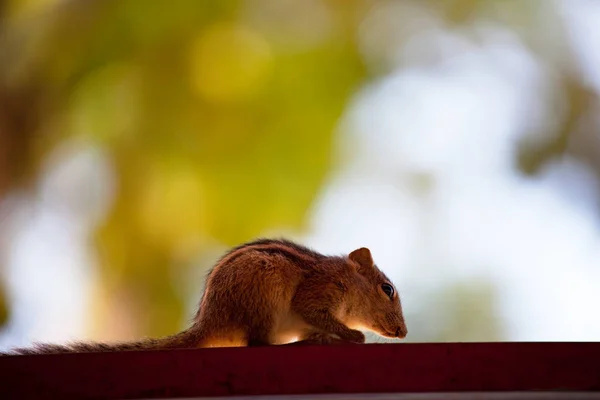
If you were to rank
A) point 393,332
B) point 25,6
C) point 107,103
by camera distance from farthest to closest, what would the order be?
1. point 25,6
2. point 107,103
3. point 393,332

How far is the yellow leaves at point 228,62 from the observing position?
5.20 metres

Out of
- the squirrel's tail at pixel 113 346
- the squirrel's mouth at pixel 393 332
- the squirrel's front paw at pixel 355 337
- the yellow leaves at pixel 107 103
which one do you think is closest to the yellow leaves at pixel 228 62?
the yellow leaves at pixel 107 103

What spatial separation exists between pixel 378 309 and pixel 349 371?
116 centimetres

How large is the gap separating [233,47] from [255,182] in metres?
0.93

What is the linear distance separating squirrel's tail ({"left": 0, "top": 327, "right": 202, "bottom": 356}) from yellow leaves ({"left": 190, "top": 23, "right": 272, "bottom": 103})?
7.42 ft

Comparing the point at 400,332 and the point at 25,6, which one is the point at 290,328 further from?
the point at 25,6

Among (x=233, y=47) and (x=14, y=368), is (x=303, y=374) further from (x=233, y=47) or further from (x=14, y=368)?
(x=233, y=47)

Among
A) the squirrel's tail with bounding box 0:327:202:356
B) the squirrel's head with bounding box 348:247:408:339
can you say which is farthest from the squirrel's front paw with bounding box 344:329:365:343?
the squirrel's tail with bounding box 0:327:202:356

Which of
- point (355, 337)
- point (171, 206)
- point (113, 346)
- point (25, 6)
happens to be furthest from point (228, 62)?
point (113, 346)

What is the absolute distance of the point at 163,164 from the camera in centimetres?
498

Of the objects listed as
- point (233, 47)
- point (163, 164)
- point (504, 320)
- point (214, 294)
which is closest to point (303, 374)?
point (214, 294)

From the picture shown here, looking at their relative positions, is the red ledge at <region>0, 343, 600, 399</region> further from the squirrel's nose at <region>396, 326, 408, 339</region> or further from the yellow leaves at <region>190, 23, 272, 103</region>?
the yellow leaves at <region>190, 23, 272, 103</region>

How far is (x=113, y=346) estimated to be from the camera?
306 cm

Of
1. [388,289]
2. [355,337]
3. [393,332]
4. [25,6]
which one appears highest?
[25,6]
